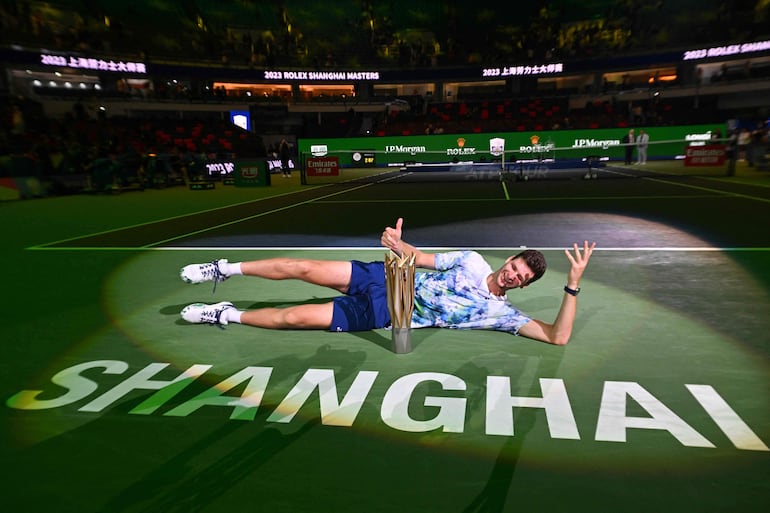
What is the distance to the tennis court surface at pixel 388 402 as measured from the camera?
2332mm

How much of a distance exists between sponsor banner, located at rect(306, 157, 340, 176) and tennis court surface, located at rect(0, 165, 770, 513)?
20706mm

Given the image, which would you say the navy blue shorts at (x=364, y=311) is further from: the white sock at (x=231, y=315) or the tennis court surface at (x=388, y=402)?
the white sock at (x=231, y=315)

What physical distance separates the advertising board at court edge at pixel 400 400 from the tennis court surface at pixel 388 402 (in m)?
0.02

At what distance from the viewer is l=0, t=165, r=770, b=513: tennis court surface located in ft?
7.65

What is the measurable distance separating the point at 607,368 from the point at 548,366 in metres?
0.40

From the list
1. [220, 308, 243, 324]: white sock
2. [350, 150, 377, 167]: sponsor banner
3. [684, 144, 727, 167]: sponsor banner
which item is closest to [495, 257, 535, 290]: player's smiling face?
[220, 308, 243, 324]: white sock

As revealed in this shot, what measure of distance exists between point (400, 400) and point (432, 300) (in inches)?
49.4

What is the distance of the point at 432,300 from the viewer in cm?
429

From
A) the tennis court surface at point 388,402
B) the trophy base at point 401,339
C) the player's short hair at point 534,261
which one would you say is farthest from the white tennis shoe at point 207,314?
the player's short hair at point 534,261

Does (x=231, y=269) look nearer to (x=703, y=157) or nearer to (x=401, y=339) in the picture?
(x=401, y=339)

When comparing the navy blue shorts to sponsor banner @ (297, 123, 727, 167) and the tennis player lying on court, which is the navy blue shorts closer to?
the tennis player lying on court

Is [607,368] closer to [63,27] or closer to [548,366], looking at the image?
[548,366]

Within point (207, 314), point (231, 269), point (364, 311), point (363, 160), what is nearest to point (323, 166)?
point (363, 160)

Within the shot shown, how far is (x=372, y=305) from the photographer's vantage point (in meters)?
4.40
